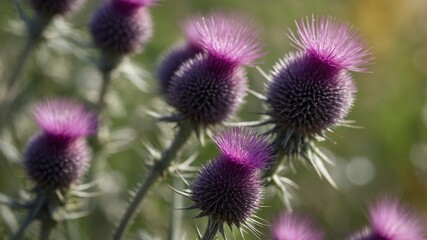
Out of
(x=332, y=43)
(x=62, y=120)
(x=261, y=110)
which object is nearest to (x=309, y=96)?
(x=332, y=43)

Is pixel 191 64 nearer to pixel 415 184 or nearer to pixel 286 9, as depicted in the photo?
pixel 415 184

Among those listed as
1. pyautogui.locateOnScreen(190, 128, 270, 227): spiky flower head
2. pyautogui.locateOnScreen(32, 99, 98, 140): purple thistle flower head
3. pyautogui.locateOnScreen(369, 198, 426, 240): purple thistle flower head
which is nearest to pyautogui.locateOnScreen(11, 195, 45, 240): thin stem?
pyautogui.locateOnScreen(32, 99, 98, 140): purple thistle flower head

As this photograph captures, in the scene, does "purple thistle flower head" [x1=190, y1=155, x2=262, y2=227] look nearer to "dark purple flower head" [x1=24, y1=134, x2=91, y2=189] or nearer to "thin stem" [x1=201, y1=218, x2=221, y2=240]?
"thin stem" [x1=201, y1=218, x2=221, y2=240]

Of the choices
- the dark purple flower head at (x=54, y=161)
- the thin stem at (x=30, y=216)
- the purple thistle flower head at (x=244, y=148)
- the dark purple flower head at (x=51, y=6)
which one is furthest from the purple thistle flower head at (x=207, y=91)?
the dark purple flower head at (x=51, y=6)

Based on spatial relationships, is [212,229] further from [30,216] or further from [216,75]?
[30,216]

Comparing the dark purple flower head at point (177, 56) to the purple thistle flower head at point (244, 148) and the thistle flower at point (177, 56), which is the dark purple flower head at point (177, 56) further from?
the purple thistle flower head at point (244, 148)
